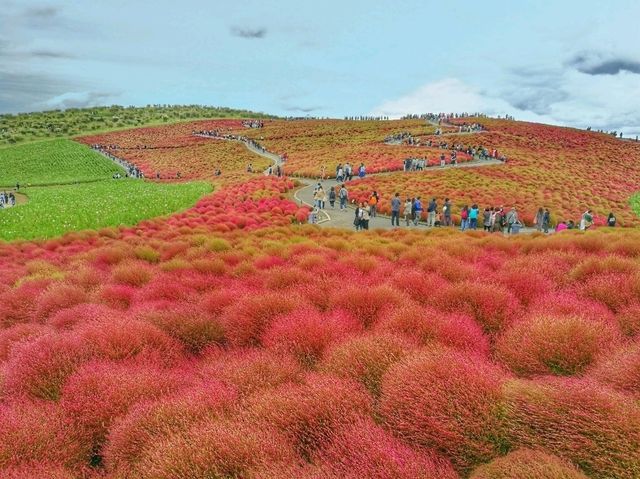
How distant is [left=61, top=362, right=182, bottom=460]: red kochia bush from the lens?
12.9 feet

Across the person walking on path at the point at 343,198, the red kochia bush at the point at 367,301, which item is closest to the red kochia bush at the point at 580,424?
the red kochia bush at the point at 367,301

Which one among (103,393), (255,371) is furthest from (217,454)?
(103,393)

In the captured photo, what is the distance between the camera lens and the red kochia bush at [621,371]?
3701 mm

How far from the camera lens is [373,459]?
9.67ft

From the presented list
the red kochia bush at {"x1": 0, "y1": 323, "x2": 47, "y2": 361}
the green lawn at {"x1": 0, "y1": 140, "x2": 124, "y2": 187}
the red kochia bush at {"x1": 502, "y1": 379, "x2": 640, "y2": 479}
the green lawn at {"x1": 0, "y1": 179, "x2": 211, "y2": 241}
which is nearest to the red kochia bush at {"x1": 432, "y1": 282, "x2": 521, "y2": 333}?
the red kochia bush at {"x1": 502, "y1": 379, "x2": 640, "y2": 479}

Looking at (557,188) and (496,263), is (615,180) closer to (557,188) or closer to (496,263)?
(557,188)

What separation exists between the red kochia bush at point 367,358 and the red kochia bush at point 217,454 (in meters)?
1.11

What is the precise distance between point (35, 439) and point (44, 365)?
4.20 ft

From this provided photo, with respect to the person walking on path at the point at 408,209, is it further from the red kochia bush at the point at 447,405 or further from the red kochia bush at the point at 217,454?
the red kochia bush at the point at 217,454

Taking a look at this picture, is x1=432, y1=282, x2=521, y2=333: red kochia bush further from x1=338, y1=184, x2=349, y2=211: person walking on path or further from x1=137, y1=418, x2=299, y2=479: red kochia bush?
x1=338, y1=184, x2=349, y2=211: person walking on path

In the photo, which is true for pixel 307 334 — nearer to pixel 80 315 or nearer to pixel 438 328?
pixel 438 328

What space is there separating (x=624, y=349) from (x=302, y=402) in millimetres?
3413

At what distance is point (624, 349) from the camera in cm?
429

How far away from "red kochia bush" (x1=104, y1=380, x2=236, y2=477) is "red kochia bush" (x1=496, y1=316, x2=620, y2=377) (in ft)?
10.2
